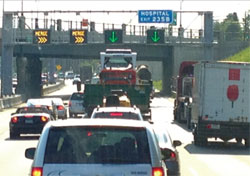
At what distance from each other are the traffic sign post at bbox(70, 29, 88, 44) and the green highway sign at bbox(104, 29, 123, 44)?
1.88 metres

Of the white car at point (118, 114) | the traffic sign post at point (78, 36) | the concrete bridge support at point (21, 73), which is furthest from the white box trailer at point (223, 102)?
the concrete bridge support at point (21, 73)

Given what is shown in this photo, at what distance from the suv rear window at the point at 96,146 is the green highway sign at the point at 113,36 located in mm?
61451

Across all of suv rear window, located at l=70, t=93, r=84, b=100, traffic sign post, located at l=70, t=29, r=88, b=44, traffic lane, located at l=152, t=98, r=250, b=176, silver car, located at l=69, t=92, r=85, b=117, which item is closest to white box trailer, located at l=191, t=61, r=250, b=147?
traffic lane, located at l=152, t=98, r=250, b=176

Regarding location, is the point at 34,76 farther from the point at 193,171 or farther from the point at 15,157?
the point at 193,171

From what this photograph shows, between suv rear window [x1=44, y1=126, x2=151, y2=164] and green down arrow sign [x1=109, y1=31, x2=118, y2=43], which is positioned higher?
green down arrow sign [x1=109, y1=31, x2=118, y2=43]

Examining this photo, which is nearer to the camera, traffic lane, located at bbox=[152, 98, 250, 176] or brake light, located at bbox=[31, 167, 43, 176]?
brake light, located at bbox=[31, 167, 43, 176]

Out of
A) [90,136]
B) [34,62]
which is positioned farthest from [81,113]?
[34,62]

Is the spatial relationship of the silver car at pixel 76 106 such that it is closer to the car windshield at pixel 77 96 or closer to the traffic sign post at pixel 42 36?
the car windshield at pixel 77 96

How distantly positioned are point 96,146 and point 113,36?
61.7 m

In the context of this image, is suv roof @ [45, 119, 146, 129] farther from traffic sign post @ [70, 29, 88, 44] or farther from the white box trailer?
traffic sign post @ [70, 29, 88, 44]

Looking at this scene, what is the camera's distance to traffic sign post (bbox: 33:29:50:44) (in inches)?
2744

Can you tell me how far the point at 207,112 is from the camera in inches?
1123

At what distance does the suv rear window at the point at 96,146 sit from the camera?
8.45 m

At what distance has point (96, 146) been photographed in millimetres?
8609
